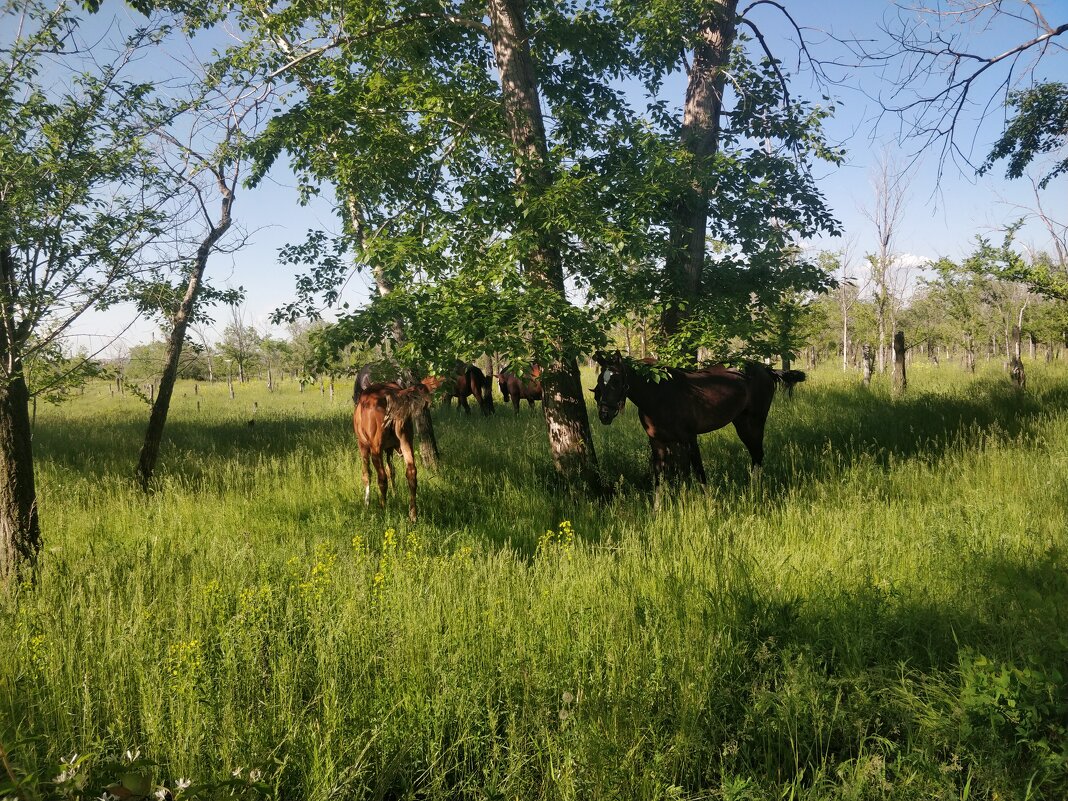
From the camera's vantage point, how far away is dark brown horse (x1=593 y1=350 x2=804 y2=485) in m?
6.91

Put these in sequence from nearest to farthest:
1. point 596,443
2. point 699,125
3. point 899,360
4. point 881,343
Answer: point 699,125 < point 596,443 < point 899,360 < point 881,343

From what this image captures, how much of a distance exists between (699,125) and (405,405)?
5.56 meters

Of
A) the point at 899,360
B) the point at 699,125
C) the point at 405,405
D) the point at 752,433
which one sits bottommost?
the point at 752,433

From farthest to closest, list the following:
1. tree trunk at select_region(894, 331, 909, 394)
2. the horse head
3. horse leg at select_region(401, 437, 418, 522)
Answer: tree trunk at select_region(894, 331, 909, 394) < the horse head < horse leg at select_region(401, 437, 418, 522)

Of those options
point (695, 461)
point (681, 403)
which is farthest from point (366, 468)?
point (695, 461)

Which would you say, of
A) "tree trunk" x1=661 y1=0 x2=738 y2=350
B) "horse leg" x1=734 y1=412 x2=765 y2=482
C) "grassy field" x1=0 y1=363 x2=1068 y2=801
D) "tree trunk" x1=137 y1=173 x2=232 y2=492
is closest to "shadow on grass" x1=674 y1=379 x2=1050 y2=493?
"horse leg" x1=734 y1=412 x2=765 y2=482

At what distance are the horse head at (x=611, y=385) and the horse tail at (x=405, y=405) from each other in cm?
222

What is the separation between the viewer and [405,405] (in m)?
7.36

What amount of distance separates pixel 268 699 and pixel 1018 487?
23.6 feet

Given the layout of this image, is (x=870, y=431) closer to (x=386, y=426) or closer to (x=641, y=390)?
(x=641, y=390)

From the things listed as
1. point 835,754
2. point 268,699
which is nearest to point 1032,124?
point 835,754

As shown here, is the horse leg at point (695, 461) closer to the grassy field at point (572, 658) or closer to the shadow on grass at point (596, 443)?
the shadow on grass at point (596, 443)

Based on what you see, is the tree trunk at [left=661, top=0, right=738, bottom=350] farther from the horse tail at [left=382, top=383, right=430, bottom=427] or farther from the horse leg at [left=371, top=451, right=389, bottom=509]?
the horse leg at [left=371, top=451, right=389, bottom=509]

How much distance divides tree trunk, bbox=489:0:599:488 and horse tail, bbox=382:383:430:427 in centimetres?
162
